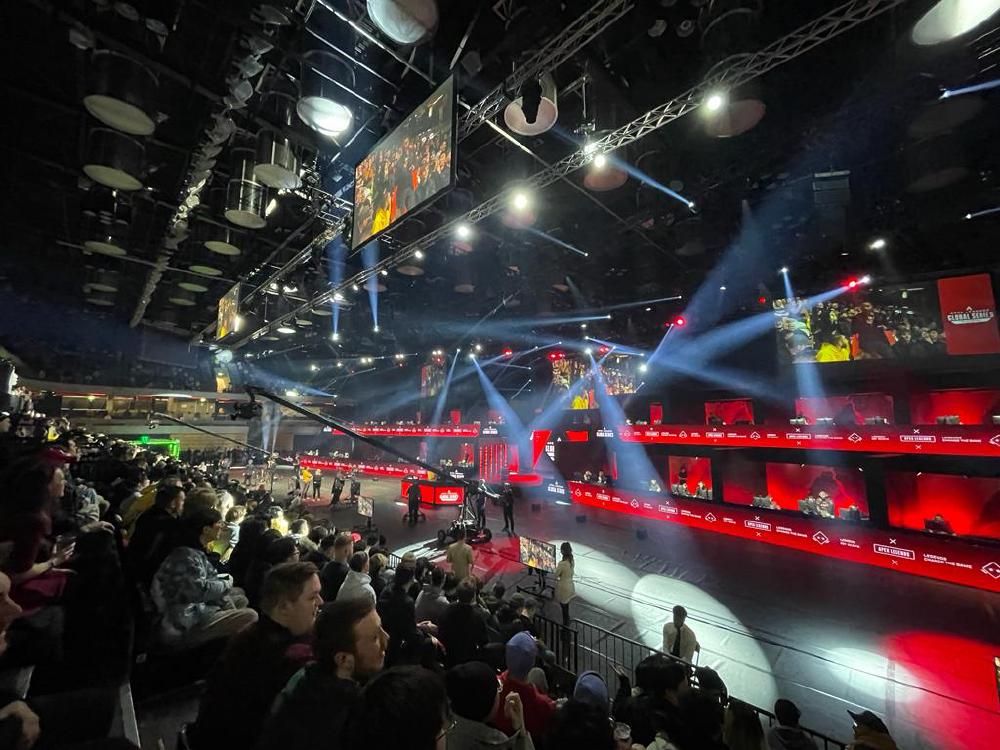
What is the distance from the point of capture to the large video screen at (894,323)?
8.89 metres

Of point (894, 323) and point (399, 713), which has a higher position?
point (894, 323)

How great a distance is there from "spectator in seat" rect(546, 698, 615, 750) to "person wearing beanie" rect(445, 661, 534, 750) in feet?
0.77

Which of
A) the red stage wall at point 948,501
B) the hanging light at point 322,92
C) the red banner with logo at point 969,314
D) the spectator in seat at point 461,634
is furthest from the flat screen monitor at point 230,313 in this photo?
the red banner with logo at point 969,314

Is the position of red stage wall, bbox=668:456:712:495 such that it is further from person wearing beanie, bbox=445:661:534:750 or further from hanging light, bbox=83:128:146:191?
hanging light, bbox=83:128:146:191

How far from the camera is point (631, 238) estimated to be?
8695mm

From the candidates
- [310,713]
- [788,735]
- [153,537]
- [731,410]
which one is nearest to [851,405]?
[731,410]

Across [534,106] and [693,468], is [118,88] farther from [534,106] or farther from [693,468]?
[693,468]

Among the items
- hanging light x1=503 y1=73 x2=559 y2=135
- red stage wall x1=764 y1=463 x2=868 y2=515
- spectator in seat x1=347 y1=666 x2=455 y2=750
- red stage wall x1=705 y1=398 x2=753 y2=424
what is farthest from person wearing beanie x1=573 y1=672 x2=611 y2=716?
red stage wall x1=705 y1=398 x2=753 y2=424

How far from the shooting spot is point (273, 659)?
1667 mm

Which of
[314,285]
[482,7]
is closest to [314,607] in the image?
[482,7]

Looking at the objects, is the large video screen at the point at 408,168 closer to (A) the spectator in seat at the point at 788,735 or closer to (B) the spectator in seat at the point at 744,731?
(B) the spectator in seat at the point at 744,731

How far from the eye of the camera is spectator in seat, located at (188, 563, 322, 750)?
1.55 m

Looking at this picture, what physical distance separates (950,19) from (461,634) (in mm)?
6841

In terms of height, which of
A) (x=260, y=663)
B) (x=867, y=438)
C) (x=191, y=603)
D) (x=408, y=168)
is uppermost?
(x=408, y=168)
